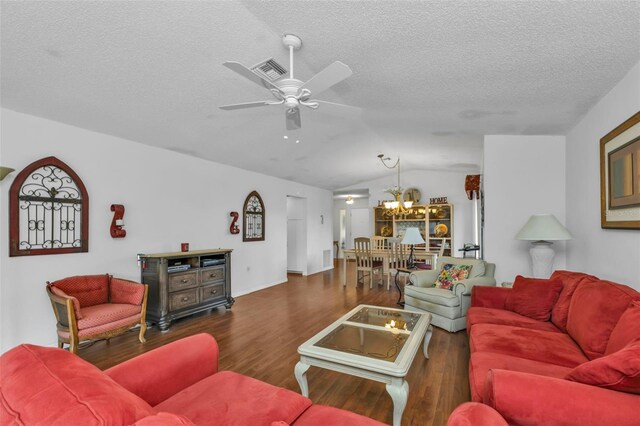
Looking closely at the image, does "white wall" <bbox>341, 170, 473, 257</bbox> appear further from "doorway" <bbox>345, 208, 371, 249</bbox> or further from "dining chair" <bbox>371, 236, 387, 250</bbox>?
"doorway" <bbox>345, 208, 371, 249</bbox>

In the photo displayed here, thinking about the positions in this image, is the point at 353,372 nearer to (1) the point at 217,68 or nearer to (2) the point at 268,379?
(2) the point at 268,379

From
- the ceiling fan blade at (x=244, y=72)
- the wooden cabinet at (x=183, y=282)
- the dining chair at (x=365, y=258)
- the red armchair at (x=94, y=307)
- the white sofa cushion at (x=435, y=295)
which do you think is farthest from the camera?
the dining chair at (x=365, y=258)

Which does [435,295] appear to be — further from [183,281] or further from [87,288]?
[87,288]

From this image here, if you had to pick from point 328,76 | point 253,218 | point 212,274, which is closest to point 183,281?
point 212,274

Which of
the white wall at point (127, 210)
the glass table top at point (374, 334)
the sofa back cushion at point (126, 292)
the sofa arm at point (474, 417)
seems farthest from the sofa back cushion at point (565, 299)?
the white wall at point (127, 210)

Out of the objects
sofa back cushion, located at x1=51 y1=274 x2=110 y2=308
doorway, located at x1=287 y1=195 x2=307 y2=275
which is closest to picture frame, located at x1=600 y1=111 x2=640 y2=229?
sofa back cushion, located at x1=51 y1=274 x2=110 y2=308

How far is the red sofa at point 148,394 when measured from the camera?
739mm

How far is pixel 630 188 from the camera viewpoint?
2311 mm

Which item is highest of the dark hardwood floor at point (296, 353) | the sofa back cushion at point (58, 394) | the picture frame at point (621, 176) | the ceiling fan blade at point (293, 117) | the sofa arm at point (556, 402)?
the ceiling fan blade at point (293, 117)

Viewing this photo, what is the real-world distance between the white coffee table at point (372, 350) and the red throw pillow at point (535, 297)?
908 millimetres

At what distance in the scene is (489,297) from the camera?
329 cm

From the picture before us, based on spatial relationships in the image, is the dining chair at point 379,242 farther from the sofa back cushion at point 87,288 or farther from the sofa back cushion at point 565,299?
the sofa back cushion at point 87,288

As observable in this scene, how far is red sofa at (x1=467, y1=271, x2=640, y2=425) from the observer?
1.25 metres

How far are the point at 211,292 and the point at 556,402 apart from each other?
4.25 metres
